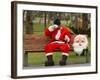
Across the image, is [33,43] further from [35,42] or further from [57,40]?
[57,40]

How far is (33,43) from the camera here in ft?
6.60

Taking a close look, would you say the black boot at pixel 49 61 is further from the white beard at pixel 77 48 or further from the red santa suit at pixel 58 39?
the white beard at pixel 77 48

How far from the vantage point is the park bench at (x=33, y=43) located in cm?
199

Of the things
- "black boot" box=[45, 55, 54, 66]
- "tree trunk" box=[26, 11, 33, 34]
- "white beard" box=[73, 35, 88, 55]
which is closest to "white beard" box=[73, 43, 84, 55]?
"white beard" box=[73, 35, 88, 55]

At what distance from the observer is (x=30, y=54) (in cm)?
201

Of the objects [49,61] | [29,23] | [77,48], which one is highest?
[29,23]

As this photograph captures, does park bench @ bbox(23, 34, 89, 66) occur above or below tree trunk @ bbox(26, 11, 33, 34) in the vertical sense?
below

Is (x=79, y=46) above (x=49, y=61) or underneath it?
above

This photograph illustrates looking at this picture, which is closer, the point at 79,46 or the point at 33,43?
the point at 33,43

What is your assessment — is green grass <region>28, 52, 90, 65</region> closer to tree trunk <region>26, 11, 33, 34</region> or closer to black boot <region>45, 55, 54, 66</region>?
black boot <region>45, 55, 54, 66</region>

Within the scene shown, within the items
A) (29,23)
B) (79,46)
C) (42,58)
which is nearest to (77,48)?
(79,46)

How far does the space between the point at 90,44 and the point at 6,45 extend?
30.7 inches

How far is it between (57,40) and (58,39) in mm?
12

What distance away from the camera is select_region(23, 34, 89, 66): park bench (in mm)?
1985
